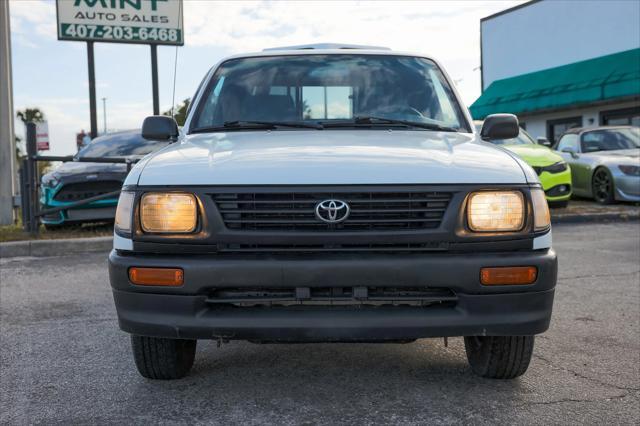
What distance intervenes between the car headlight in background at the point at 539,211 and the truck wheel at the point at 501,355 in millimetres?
552

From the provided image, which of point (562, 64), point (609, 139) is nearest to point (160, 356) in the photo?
point (609, 139)

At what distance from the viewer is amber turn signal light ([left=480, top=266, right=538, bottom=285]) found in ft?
9.04

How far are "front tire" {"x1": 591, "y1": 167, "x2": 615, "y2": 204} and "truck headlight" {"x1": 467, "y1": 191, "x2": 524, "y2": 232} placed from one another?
34.6ft

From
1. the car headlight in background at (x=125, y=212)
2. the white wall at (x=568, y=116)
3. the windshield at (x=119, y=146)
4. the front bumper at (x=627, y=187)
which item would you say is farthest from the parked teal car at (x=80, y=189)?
the white wall at (x=568, y=116)

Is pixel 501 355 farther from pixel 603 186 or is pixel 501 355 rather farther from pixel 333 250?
pixel 603 186

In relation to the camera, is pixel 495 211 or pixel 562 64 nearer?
pixel 495 211

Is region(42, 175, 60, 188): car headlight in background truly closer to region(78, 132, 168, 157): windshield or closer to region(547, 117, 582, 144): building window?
region(78, 132, 168, 157): windshield

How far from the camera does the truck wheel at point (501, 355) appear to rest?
3152mm

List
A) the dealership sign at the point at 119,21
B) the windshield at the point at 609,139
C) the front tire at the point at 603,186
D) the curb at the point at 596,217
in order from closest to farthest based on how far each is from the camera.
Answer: the curb at the point at 596,217, the front tire at the point at 603,186, the windshield at the point at 609,139, the dealership sign at the point at 119,21

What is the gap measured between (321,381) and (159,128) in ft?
5.79

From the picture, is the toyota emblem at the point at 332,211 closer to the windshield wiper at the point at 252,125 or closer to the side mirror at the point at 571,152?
the windshield wiper at the point at 252,125

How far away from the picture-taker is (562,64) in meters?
25.2

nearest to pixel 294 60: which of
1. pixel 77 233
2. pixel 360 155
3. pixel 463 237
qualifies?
pixel 360 155

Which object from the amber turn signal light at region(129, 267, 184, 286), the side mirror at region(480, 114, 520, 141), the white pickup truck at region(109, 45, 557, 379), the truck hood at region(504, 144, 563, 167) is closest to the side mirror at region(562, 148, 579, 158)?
the truck hood at region(504, 144, 563, 167)
